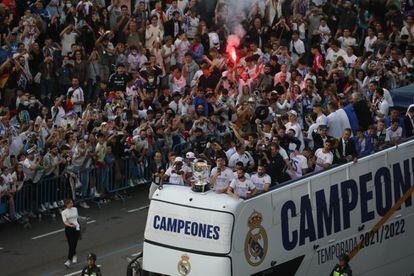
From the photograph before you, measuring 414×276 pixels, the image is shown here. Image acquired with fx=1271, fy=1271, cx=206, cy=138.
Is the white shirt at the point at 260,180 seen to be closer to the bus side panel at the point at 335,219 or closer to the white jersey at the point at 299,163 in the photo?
the bus side panel at the point at 335,219

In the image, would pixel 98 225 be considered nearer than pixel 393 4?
Yes

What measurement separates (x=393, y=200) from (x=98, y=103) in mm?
9898

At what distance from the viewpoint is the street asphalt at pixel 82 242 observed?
86.2ft

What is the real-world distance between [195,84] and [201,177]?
471 inches

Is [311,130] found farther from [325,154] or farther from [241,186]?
[241,186]

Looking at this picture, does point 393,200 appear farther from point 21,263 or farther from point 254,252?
point 21,263

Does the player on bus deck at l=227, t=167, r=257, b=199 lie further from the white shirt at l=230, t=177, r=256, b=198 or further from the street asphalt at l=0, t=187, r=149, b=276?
the street asphalt at l=0, t=187, r=149, b=276

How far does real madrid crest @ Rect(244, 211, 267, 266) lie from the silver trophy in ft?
3.21

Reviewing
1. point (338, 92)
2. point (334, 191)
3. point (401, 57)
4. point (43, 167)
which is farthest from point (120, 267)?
point (401, 57)

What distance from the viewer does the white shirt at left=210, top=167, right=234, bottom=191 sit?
71.0 ft

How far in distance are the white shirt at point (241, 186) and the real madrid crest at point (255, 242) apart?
582mm

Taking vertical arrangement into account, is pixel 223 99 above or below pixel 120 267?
above

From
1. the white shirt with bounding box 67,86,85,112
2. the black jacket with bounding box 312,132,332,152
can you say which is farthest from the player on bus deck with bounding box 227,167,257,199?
the white shirt with bounding box 67,86,85,112

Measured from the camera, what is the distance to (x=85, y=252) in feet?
89.1
